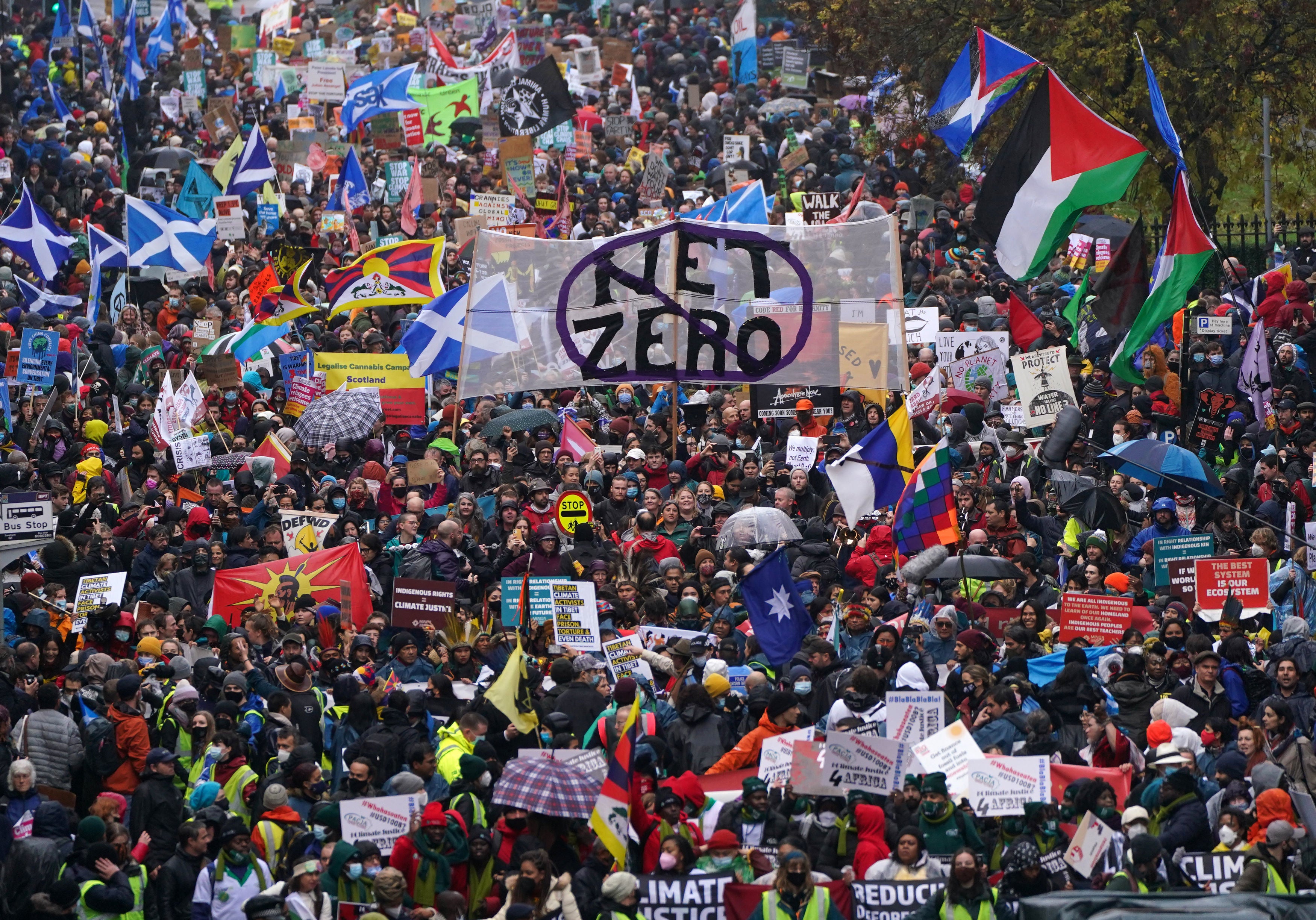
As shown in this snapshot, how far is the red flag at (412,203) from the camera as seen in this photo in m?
28.4

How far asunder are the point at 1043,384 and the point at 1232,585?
13.8 ft

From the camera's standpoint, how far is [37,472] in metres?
19.5

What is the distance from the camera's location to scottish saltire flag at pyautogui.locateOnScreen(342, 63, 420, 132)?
33625mm

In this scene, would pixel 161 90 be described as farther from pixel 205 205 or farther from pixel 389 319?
pixel 389 319

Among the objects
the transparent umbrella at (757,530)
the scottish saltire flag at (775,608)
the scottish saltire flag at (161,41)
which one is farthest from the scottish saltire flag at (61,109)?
the scottish saltire flag at (775,608)

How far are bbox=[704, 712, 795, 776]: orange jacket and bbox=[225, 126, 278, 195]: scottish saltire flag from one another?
18.3 m

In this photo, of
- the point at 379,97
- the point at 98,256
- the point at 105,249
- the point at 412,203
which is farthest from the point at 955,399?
the point at 379,97

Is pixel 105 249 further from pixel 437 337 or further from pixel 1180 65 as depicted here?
pixel 1180 65

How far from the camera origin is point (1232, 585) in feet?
47.5

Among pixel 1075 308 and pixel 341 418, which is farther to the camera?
pixel 1075 308

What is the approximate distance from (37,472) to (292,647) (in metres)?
6.75

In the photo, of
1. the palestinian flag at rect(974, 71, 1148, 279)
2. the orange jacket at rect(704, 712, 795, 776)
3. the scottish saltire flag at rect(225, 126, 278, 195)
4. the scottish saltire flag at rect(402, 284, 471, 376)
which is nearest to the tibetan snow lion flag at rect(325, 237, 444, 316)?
the scottish saltire flag at rect(402, 284, 471, 376)

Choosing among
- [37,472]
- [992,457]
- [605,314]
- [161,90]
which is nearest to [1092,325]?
[992,457]

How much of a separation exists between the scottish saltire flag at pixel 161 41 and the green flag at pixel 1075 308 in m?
23.0
